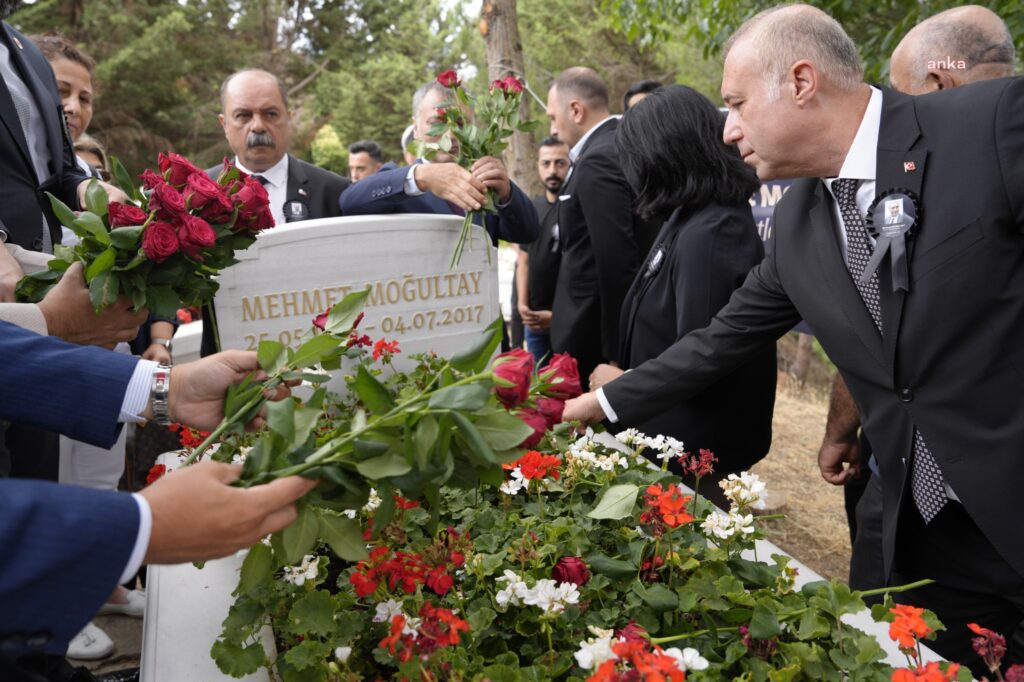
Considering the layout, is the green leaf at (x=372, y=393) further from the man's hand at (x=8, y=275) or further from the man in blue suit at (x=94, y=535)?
the man's hand at (x=8, y=275)

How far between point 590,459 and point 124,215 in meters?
1.31

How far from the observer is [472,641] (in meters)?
1.52

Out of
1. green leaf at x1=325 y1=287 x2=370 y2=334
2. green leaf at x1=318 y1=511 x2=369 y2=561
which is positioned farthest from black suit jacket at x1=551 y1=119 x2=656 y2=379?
green leaf at x1=318 y1=511 x2=369 y2=561

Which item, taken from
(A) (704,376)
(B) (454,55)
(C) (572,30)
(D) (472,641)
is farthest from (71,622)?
(B) (454,55)

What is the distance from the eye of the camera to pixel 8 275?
2.27 meters

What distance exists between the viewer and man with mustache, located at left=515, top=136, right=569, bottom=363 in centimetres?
501

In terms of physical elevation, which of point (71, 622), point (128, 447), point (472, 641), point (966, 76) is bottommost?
point (128, 447)

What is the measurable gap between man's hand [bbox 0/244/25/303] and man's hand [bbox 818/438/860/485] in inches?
106

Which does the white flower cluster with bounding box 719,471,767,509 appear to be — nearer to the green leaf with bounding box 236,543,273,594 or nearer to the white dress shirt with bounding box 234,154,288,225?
the green leaf with bounding box 236,543,273,594

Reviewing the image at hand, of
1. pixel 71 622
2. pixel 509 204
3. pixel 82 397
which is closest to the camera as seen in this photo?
pixel 71 622

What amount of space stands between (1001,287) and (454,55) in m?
25.9

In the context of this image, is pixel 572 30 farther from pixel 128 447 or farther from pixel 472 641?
pixel 472 641

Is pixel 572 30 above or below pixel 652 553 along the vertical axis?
above

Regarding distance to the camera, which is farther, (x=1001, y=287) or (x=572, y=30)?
(x=572, y=30)
